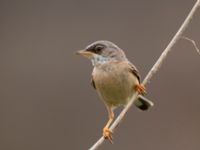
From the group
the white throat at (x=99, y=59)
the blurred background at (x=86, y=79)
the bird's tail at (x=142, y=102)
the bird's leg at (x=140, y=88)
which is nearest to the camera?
the bird's leg at (x=140, y=88)

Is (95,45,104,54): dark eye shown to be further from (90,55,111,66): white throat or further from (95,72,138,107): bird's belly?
(95,72,138,107): bird's belly

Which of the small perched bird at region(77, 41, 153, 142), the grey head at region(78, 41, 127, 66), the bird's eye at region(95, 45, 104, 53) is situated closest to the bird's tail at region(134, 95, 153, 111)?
the small perched bird at region(77, 41, 153, 142)

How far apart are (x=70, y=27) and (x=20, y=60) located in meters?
0.98

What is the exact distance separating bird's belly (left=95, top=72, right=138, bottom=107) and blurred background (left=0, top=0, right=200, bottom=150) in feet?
15.6

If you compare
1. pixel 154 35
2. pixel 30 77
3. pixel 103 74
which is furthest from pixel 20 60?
pixel 103 74

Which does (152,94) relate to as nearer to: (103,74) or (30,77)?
(30,77)

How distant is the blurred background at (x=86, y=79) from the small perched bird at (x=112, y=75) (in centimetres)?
474

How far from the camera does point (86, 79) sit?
16.3 metres

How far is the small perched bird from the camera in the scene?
1036 centimetres

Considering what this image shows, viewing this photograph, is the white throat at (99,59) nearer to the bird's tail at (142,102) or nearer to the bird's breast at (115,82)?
the bird's breast at (115,82)

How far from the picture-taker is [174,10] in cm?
1758

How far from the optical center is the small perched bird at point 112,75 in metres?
10.4

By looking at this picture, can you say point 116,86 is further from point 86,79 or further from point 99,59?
point 86,79

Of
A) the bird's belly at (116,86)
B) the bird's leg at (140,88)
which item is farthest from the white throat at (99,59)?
the bird's leg at (140,88)
